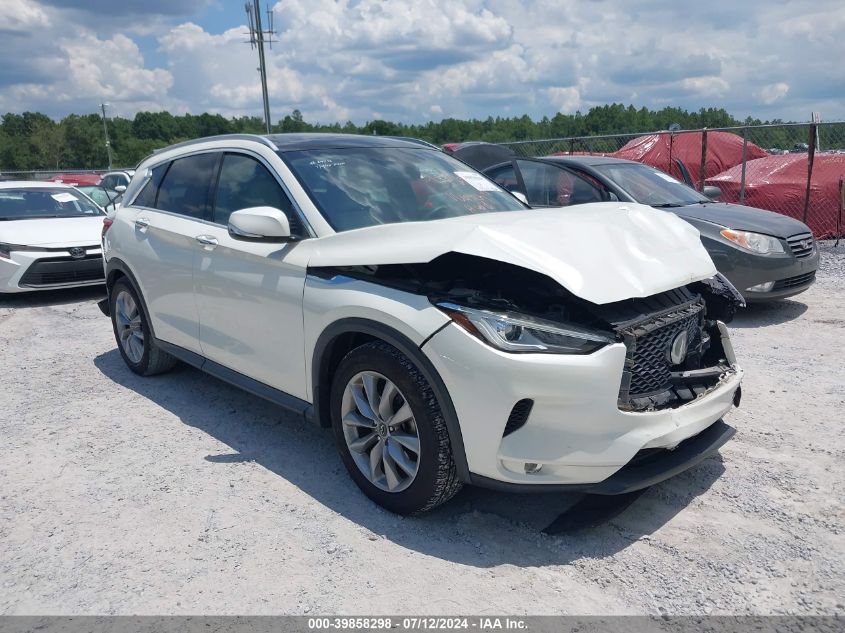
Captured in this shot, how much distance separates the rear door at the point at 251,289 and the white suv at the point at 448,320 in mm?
13

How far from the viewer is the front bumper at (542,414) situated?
281 centimetres

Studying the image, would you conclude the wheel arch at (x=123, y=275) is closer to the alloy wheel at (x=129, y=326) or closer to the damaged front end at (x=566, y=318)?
the alloy wheel at (x=129, y=326)

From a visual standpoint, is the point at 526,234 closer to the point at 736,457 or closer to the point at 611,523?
the point at 611,523

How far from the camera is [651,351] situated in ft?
10.4

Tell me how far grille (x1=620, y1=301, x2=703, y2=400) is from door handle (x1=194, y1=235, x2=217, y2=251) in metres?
2.58

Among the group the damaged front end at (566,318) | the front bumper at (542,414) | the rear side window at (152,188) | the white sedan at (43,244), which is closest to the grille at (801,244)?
the damaged front end at (566,318)

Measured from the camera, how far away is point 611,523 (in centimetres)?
331

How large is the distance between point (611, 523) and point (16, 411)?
4.29 metres

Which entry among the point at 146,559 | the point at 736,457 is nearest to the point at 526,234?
the point at 736,457

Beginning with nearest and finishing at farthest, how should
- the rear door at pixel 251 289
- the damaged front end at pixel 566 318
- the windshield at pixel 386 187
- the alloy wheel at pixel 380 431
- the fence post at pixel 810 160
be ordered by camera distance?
the damaged front end at pixel 566 318 → the alloy wheel at pixel 380 431 → the rear door at pixel 251 289 → the windshield at pixel 386 187 → the fence post at pixel 810 160

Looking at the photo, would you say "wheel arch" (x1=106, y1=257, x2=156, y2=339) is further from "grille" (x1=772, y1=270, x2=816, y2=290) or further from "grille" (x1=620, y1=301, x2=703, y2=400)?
"grille" (x1=772, y1=270, x2=816, y2=290)

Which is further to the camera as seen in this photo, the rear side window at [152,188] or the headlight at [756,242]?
the headlight at [756,242]

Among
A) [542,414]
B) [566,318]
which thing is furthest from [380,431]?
[566,318]

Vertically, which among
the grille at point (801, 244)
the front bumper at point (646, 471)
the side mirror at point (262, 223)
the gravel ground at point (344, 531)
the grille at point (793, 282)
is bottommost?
the gravel ground at point (344, 531)
